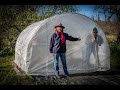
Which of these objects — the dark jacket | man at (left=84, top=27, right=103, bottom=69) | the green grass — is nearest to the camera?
the green grass

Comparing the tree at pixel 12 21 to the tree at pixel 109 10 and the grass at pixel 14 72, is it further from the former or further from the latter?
the tree at pixel 109 10

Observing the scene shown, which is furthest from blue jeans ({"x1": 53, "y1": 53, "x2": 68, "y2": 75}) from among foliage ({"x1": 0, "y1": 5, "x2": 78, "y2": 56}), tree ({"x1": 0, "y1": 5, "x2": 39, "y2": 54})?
tree ({"x1": 0, "y1": 5, "x2": 39, "y2": 54})

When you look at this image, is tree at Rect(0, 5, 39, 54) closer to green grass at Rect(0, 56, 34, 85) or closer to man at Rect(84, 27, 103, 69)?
green grass at Rect(0, 56, 34, 85)

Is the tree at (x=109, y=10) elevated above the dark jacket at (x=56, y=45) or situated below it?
above

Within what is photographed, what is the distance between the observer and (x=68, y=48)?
10477 mm

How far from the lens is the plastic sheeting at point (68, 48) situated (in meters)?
10.3

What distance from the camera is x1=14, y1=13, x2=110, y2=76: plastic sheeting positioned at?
10297mm

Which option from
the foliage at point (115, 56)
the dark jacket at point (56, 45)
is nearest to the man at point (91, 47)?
the foliage at point (115, 56)

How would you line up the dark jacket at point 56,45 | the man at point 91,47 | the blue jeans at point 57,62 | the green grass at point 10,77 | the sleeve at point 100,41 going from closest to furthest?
the green grass at point 10,77, the dark jacket at point 56,45, the blue jeans at point 57,62, the man at point 91,47, the sleeve at point 100,41

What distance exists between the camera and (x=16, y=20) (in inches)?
423
